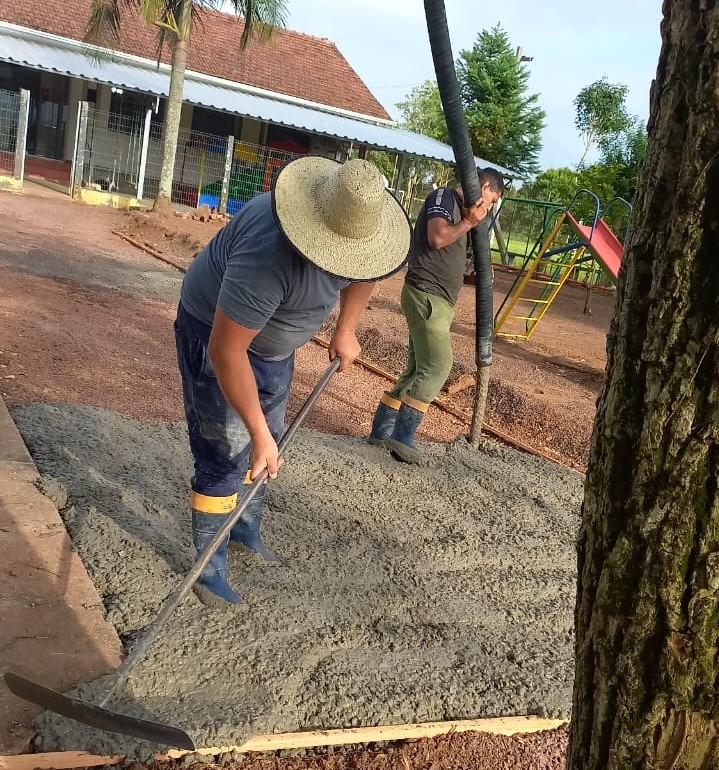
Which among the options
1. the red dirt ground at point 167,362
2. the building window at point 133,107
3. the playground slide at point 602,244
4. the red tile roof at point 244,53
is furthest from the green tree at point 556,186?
the playground slide at point 602,244

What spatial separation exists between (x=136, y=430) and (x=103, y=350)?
195 cm

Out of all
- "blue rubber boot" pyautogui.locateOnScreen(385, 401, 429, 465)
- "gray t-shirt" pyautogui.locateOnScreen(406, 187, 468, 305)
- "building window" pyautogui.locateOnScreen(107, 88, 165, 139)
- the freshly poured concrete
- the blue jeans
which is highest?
"building window" pyautogui.locateOnScreen(107, 88, 165, 139)

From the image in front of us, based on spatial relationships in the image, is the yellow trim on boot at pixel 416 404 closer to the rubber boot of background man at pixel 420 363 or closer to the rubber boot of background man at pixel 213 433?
the rubber boot of background man at pixel 420 363

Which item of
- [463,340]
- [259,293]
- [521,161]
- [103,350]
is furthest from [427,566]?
[521,161]

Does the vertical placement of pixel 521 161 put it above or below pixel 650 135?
above

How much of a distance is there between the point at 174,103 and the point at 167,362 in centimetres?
1193

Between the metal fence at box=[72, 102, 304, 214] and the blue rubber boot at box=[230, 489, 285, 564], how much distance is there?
15.4 m

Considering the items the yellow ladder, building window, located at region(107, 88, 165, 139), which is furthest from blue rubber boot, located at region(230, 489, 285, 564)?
building window, located at region(107, 88, 165, 139)

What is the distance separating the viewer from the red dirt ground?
2434mm

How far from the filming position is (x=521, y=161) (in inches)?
1336

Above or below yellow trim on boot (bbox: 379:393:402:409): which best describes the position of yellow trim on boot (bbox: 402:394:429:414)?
above

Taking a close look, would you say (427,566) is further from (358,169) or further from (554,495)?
(358,169)

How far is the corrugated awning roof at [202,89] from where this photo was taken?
1794cm

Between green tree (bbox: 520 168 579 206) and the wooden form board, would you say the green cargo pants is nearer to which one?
the wooden form board
